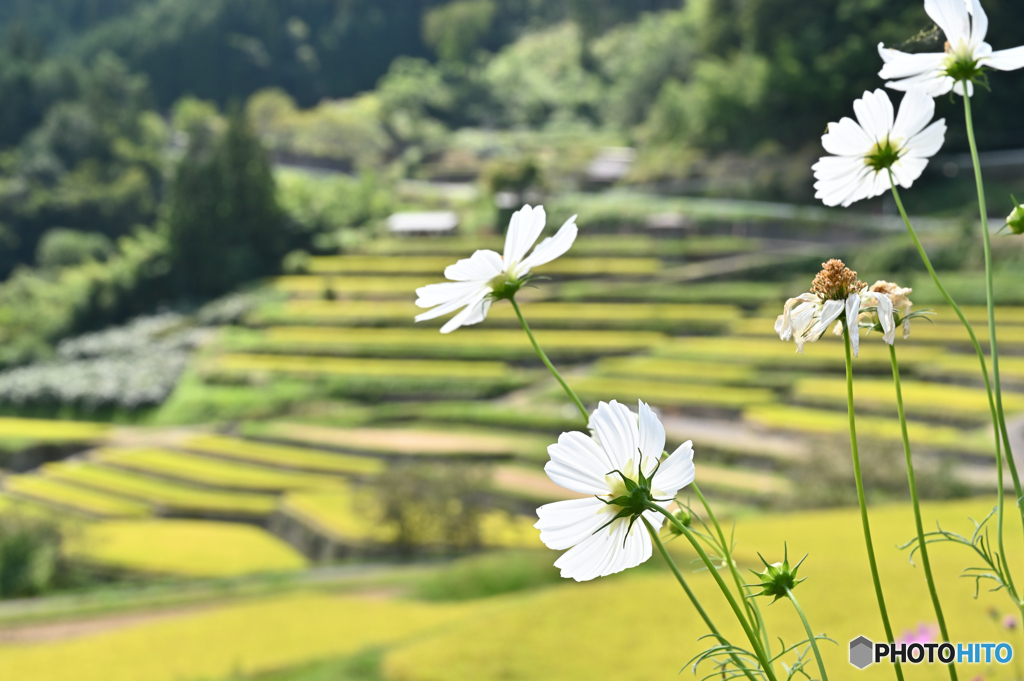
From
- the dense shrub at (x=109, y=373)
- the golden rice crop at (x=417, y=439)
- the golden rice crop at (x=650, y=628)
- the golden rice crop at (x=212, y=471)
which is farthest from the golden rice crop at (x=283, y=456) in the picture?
the golden rice crop at (x=650, y=628)

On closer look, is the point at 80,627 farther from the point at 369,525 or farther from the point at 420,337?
the point at 420,337

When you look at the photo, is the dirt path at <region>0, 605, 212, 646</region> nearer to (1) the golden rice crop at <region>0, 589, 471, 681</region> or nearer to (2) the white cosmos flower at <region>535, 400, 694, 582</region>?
(1) the golden rice crop at <region>0, 589, 471, 681</region>

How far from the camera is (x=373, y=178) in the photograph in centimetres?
4203

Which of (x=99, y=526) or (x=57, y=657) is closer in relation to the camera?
(x=57, y=657)

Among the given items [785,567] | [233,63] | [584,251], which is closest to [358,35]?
[233,63]

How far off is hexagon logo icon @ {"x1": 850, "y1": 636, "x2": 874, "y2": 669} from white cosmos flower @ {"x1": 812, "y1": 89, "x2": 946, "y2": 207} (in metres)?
0.56

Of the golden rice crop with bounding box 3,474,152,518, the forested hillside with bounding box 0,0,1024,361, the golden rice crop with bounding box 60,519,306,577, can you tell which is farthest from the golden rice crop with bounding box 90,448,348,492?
the forested hillside with bounding box 0,0,1024,361

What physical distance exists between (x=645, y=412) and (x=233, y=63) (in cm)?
7384

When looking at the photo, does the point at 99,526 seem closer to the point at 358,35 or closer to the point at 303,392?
the point at 303,392

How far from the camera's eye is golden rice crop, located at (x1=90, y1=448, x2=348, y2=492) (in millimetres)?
18828

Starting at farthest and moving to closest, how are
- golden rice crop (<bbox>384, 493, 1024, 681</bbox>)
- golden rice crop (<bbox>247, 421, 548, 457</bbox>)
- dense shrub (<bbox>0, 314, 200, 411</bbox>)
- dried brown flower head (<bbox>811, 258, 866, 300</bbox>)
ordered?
1. dense shrub (<bbox>0, 314, 200, 411</bbox>)
2. golden rice crop (<bbox>247, 421, 548, 457</bbox>)
3. golden rice crop (<bbox>384, 493, 1024, 681</bbox>)
4. dried brown flower head (<bbox>811, 258, 866, 300</bbox>)

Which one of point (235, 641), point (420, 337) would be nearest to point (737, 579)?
point (235, 641)

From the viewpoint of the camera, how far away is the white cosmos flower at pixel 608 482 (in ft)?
2.60

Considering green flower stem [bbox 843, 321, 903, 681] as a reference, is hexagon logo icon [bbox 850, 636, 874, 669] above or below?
below
